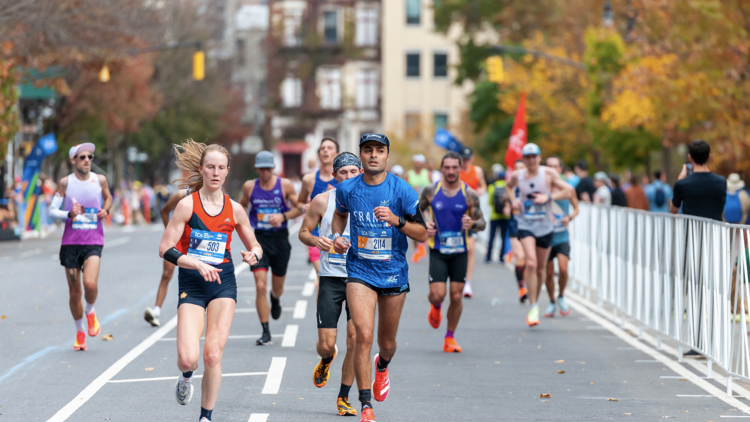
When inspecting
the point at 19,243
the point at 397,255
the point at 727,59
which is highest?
the point at 727,59

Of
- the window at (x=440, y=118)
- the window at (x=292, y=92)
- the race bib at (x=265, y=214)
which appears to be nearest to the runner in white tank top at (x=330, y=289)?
the race bib at (x=265, y=214)

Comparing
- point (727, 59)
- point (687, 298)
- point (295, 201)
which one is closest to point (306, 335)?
point (295, 201)

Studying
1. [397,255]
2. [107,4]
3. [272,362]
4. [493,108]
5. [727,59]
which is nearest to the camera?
[397,255]

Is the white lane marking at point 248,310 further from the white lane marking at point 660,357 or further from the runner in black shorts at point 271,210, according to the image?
the white lane marking at point 660,357

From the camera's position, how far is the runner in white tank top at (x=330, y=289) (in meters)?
8.05

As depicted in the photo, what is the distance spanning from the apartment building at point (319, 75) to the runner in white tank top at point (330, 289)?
64914 mm

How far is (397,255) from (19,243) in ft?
86.2

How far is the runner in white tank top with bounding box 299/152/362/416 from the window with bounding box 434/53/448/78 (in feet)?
231

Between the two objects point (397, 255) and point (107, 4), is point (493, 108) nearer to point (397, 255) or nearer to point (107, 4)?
point (107, 4)

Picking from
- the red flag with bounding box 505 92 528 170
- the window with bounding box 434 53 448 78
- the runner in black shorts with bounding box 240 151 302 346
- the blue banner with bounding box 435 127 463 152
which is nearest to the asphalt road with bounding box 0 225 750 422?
the runner in black shorts with bounding box 240 151 302 346

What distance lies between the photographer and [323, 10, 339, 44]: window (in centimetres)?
7775

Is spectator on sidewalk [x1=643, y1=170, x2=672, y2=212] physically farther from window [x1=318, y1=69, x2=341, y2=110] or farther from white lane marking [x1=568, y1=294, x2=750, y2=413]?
window [x1=318, y1=69, x2=341, y2=110]

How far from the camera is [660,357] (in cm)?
1102

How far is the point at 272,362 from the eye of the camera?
10.4 meters
